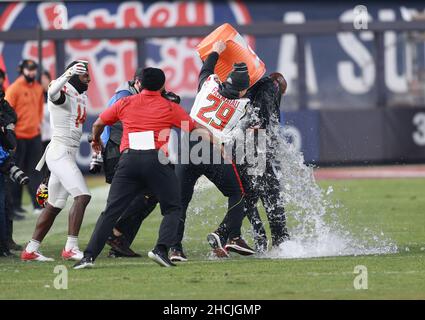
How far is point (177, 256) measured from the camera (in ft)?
36.1

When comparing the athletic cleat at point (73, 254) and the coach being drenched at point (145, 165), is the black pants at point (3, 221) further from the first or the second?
the coach being drenched at point (145, 165)

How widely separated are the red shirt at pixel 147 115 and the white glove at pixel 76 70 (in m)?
0.86

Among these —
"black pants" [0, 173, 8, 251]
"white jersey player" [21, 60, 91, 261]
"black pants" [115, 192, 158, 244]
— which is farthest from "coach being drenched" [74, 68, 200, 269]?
"black pants" [0, 173, 8, 251]

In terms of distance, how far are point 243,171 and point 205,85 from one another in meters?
1.03

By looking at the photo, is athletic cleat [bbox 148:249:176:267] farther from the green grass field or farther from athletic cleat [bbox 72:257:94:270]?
athletic cleat [bbox 72:257:94:270]

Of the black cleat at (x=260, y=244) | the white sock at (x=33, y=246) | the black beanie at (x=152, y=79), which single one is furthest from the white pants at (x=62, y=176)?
the black cleat at (x=260, y=244)

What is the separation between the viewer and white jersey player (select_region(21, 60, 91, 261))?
1130cm

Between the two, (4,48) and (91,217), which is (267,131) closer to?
(91,217)

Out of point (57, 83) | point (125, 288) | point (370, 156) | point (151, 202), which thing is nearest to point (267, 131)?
point (151, 202)

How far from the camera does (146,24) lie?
89.1ft

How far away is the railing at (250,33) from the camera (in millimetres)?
22828

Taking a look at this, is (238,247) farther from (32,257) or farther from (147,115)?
(32,257)

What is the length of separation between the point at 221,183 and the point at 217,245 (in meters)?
0.69

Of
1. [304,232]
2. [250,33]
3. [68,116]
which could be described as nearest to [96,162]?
[68,116]
